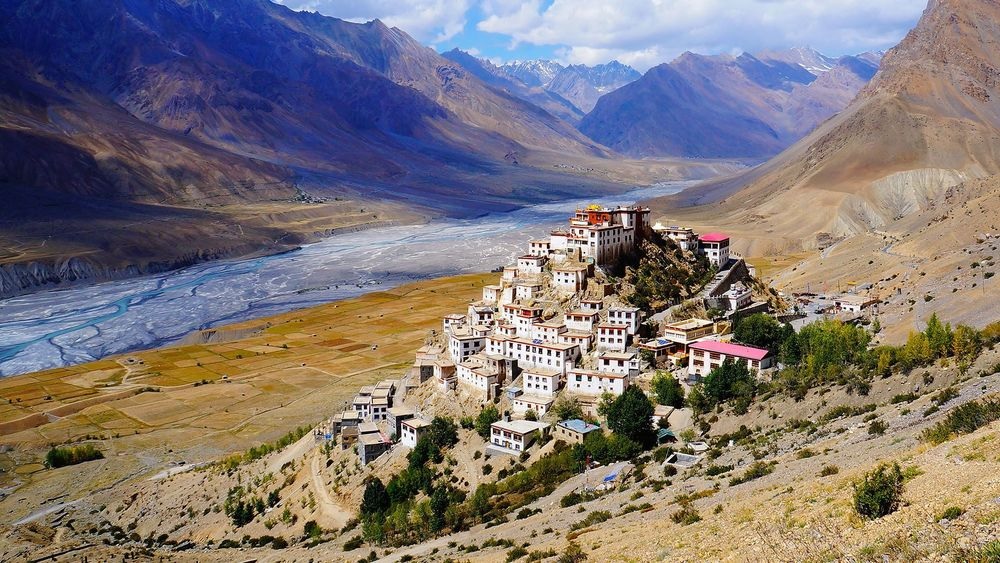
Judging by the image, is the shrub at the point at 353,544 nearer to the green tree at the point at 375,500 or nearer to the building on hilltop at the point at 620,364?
the green tree at the point at 375,500

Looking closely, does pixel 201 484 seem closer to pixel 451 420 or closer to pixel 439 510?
pixel 451 420

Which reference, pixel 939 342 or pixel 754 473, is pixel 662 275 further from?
pixel 754 473

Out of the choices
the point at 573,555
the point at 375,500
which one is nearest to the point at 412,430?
the point at 375,500

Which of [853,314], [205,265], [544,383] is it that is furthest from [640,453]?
[205,265]

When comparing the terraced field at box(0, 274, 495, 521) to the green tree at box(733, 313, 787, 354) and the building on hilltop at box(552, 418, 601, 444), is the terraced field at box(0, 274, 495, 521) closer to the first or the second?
the building on hilltop at box(552, 418, 601, 444)

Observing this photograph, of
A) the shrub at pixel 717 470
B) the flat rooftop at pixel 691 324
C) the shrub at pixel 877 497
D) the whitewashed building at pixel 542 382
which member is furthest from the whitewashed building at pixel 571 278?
the shrub at pixel 877 497

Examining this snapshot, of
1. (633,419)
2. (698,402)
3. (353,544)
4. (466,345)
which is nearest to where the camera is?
(353,544)
